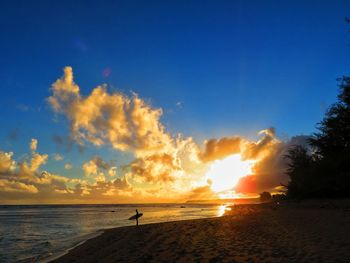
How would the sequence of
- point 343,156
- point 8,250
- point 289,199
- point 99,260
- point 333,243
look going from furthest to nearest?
point 289,199 < point 343,156 < point 8,250 < point 99,260 < point 333,243

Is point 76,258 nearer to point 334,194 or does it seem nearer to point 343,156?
point 343,156

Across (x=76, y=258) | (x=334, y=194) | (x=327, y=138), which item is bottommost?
(x=76, y=258)

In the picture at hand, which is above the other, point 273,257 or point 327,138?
point 327,138

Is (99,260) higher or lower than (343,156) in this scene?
lower

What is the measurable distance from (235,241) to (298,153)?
60050mm

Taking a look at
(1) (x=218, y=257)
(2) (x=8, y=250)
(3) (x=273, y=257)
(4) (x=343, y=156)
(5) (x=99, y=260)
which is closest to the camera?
(3) (x=273, y=257)

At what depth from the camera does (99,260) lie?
54.3ft

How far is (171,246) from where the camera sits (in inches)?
715

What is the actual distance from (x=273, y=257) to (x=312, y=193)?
164 ft

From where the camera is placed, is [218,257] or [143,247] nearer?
[218,257]

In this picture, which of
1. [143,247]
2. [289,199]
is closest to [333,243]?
[143,247]

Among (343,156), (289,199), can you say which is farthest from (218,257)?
(289,199)

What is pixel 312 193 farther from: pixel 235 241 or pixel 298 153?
pixel 235 241

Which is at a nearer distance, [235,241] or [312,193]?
[235,241]
